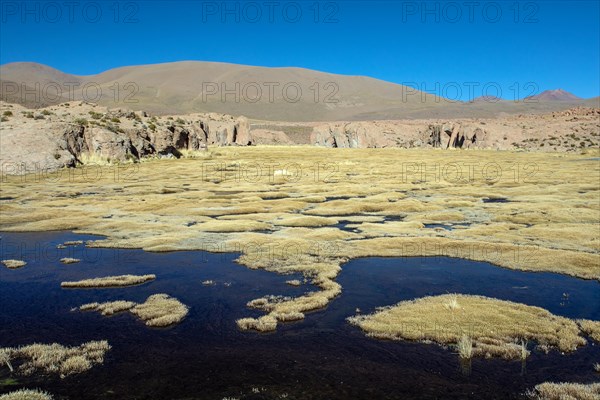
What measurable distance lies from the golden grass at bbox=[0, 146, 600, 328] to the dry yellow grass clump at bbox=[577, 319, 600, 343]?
389 centimetres

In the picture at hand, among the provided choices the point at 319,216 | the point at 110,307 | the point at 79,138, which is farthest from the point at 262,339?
the point at 79,138

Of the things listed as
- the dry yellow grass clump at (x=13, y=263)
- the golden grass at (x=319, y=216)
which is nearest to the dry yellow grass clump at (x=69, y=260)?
the dry yellow grass clump at (x=13, y=263)

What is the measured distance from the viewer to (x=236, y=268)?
13.5 metres

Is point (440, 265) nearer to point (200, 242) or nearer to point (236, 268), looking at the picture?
point (236, 268)

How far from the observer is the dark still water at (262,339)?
7.08 m

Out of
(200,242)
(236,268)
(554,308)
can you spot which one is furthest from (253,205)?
(554,308)

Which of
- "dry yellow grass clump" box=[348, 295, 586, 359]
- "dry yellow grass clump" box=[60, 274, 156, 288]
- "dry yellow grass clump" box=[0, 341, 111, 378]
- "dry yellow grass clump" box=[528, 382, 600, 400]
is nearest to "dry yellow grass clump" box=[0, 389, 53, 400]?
"dry yellow grass clump" box=[0, 341, 111, 378]

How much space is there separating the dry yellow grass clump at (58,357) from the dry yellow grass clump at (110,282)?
3542mm

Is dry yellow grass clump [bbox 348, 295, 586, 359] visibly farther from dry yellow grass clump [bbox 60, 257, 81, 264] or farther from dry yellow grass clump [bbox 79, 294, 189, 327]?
dry yellow grass clump [bbox 60, 257, 81, 264]

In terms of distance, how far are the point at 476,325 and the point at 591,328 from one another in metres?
2.24

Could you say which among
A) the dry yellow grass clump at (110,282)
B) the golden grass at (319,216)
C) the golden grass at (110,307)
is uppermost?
the golden grass at (319,216)

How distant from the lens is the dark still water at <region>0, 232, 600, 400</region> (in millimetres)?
7078

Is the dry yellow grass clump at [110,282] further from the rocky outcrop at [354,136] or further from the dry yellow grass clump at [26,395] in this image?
the rocky outcrop at [354,136]

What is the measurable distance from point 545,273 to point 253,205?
15.6 m
